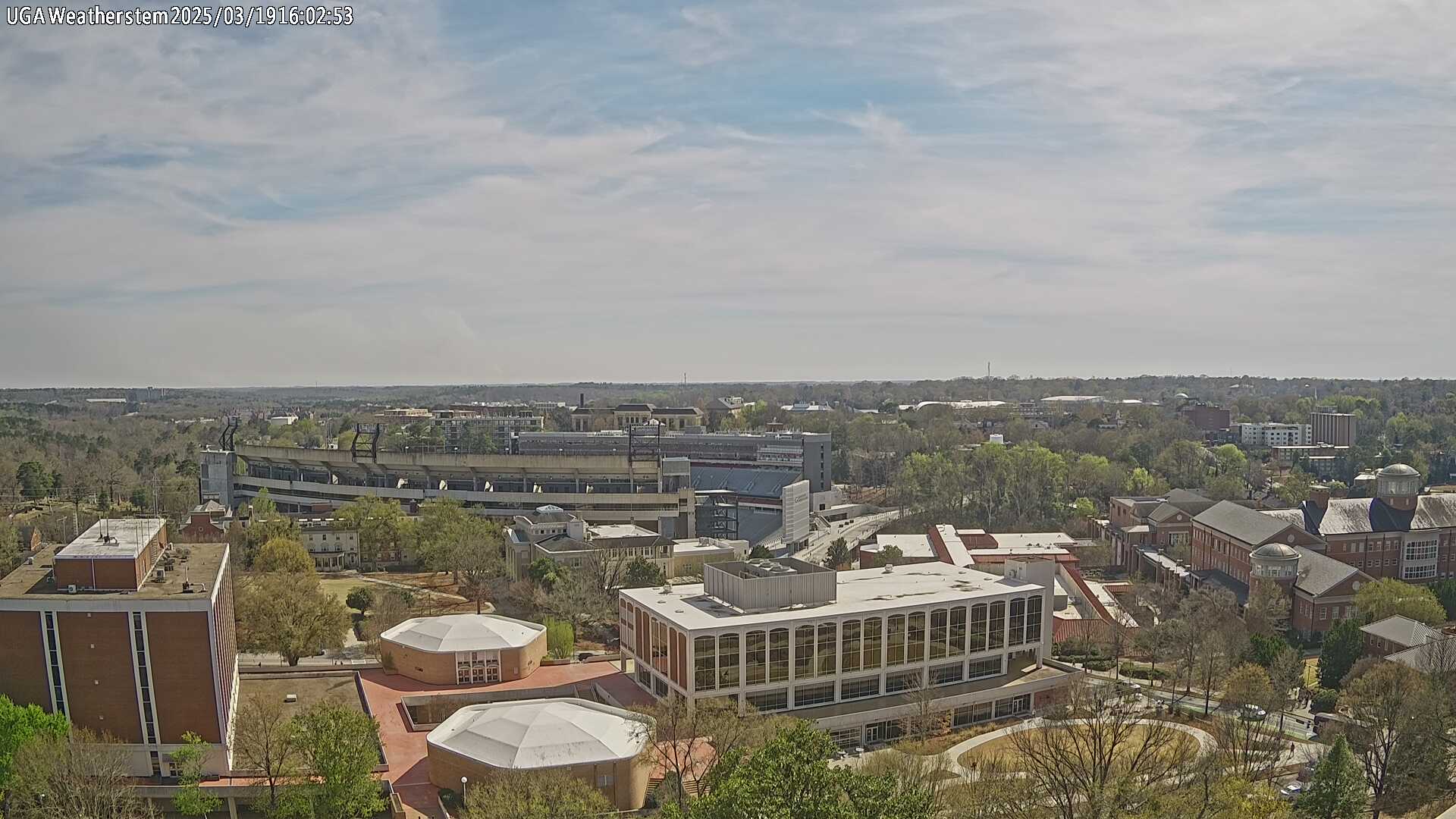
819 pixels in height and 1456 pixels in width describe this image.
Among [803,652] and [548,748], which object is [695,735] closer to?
[548,748]

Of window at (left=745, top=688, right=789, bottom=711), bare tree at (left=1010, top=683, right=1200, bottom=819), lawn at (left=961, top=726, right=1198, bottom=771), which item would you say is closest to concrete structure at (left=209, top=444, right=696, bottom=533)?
window at (left=745, top=688, right=789, bottom=711)

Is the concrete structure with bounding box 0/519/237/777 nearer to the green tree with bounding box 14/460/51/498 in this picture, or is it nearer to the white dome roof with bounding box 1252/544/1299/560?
the white dome roof with bounding box 1252/544/1299/560

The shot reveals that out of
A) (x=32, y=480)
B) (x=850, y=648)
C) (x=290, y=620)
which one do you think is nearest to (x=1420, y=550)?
(x=850, y=648)

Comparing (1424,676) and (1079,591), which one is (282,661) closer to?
(1079,591)

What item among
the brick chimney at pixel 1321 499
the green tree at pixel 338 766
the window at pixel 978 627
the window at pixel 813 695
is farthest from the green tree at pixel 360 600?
the brick chimney at pixel 1321 499

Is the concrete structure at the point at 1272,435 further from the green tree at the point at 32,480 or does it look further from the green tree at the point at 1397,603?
the green tree at the point at 32,480

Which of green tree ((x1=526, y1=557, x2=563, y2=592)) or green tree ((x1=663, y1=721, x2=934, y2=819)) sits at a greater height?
green tree ((x1=663, y1=721, x2=934, y2=819))
